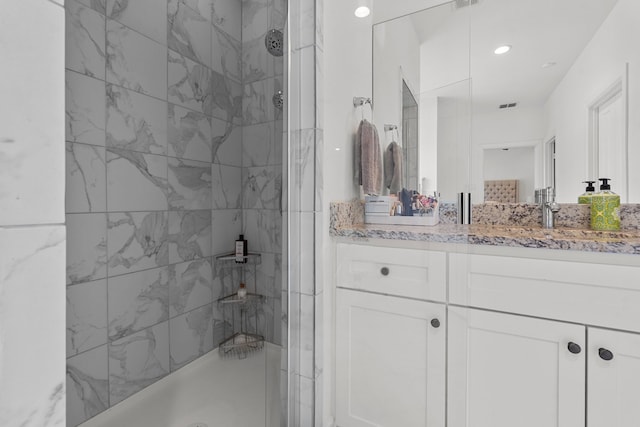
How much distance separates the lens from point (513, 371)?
3.11ft

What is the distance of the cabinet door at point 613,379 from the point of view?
0.81 metres

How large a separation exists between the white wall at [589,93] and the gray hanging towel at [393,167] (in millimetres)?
698

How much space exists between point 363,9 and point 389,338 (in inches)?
59.5

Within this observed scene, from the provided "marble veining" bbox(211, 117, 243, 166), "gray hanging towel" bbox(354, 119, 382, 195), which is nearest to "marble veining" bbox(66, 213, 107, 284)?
"marble veining" bbox(211, 117, 243, 166)

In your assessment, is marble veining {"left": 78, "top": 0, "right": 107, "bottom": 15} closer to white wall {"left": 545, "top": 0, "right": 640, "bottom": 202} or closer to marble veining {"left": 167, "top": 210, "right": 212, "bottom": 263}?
marble veining {"left": 167, "top": 210, "right": 212, "bottom": 263}

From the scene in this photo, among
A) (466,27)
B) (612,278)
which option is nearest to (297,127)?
(466,27)

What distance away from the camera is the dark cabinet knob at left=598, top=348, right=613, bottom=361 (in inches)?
32.5

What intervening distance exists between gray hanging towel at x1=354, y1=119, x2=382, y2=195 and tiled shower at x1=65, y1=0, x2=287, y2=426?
0.41m

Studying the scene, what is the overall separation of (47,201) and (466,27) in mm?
1655

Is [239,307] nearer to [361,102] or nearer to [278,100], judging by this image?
[278,100]

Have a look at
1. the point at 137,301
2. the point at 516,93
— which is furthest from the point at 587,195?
the point at 137,301

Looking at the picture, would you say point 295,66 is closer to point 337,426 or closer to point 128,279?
point 128,279

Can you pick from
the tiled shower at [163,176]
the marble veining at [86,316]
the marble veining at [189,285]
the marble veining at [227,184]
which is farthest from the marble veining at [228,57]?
the marble veining at [86,316]

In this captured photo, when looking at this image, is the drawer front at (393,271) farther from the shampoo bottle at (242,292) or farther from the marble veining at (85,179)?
the marble veining at (85,179)
